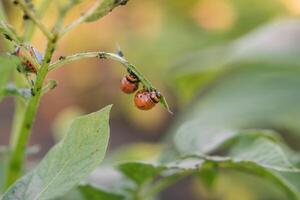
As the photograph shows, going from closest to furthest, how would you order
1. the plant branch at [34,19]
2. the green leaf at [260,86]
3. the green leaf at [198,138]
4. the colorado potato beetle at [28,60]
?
1. the plant branch at [34,19]
2. the colorado potato beetle at [28,60]
3. the green leaf at [198,138]
4. the green leaf at [260,86]

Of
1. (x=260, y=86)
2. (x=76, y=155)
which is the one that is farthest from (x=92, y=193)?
(x=260, y=86)

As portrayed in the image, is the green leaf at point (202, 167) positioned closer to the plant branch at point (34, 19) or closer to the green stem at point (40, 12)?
the green stem at point (40, 12)

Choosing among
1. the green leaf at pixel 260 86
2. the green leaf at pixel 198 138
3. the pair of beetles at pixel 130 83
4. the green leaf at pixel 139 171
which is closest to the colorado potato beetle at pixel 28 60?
the pair of beetles at pixel 130 83

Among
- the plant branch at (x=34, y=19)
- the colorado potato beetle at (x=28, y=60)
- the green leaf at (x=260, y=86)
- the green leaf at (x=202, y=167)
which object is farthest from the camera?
the green leaf at (x=260, y=86)

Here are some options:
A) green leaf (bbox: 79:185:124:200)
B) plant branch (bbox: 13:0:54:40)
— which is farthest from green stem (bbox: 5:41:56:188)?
green leaf (bbox: 79:185:124:200)

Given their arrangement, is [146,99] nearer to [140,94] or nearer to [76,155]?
[140,94]
